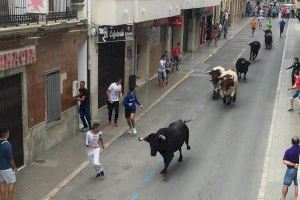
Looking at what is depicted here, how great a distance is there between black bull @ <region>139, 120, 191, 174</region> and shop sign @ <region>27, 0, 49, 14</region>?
4.10 metres

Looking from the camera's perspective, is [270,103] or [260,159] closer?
[260,159]

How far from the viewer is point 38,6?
519 inches

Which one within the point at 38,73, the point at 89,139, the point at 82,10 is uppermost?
the point at 82,10

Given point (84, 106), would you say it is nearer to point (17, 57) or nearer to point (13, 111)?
point (13, 111)

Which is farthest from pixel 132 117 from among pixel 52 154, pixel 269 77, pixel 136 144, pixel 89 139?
pixel 269 77

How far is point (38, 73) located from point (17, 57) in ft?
5.06

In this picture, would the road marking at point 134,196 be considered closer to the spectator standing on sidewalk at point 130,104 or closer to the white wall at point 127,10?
the spectator standing on sidewalk at point 130,104

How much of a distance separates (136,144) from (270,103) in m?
7.88

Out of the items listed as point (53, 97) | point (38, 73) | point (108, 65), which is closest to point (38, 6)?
point (38, 73)

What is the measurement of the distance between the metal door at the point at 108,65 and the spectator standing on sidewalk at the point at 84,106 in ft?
8.00

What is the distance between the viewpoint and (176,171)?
13.9 metres

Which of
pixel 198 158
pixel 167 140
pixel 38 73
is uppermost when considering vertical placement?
pixel 38 73

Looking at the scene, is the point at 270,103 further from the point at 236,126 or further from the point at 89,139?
the point at 89,139

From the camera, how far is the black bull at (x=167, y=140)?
12922 mm
